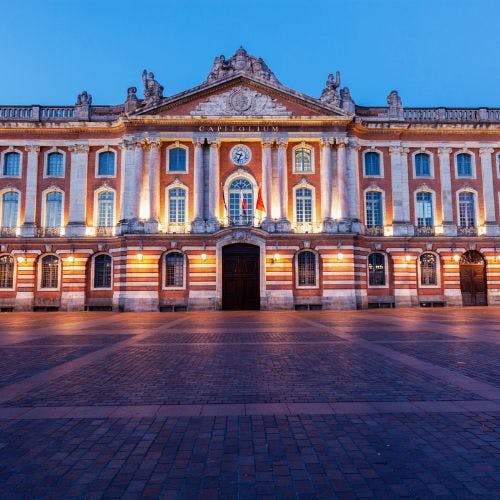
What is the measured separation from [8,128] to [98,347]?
27.9 meters

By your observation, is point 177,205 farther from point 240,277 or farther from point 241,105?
point 241,105

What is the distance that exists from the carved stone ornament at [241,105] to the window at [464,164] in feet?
47.0

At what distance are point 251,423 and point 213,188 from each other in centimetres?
2714

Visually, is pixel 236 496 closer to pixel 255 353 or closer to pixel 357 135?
pixel 255 353

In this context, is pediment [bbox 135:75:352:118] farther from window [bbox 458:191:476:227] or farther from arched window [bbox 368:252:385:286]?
window [bbox 458:191:476:227]

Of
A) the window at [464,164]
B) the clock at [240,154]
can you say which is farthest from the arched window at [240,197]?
the window at [464,164]

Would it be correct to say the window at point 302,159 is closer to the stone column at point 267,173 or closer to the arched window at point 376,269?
the stone column at point 267,173

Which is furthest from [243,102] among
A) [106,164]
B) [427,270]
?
[427,270]

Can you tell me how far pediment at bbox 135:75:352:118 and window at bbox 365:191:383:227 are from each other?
648 centimetres

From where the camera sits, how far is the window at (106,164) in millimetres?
33781

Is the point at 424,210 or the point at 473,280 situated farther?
the point at 424,210

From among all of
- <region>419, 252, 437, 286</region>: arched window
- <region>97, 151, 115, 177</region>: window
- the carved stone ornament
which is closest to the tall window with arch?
<region>97, 151, 115, 177</region>: window

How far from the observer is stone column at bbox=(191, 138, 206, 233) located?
1241 inches

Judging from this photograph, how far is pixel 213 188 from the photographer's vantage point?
32.0 metres
